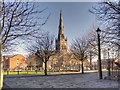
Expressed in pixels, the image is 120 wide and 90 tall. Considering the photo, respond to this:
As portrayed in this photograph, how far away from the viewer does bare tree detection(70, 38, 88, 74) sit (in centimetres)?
4119

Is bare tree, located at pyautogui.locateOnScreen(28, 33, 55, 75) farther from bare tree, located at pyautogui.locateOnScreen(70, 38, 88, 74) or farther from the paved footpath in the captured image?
the paved footpath

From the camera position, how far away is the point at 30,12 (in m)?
12.9

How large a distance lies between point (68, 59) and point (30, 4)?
35109 mm

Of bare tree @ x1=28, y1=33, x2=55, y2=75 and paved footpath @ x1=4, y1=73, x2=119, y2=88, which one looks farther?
bare tree @ x1=28, y1=33, x2=55, y2=75

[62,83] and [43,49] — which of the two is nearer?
[62,83]

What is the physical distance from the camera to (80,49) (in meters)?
42.2

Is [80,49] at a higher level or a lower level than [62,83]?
higher

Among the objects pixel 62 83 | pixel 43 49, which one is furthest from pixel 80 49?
pixel 62 83

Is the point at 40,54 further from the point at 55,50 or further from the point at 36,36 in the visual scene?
the point at 36,36

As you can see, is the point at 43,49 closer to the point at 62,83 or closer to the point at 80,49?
the point at 80,49

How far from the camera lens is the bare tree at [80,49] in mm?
41188

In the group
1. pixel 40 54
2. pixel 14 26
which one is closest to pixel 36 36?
pixel 14 26

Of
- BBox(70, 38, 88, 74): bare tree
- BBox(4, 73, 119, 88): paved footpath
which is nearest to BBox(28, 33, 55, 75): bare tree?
BBox(70, 38, 88, 74): bare tree

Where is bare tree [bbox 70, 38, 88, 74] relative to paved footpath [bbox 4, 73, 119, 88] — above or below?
above
